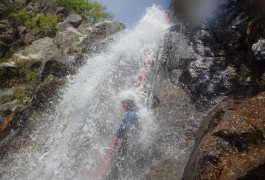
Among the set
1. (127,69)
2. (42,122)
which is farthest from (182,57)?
(42,122)

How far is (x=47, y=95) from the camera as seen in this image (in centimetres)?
1472

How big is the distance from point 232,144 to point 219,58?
7.49 metres

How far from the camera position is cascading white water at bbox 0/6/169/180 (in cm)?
1132

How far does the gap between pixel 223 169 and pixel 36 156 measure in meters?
8.28

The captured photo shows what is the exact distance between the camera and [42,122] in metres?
13.8

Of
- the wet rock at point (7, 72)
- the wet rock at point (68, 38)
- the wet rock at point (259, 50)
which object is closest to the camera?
the wet rock at point (259, 50)

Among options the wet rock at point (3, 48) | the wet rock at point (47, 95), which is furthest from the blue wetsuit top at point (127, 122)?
the wet rock at point (3, 48)

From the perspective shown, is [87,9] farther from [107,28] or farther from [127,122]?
[127,122]

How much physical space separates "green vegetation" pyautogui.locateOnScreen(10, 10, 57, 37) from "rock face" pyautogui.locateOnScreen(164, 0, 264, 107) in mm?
11378

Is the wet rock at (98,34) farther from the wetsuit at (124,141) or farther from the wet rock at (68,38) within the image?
the wetsuit at (124,141)

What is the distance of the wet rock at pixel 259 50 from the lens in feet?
35.2

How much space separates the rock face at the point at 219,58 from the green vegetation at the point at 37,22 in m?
11.4

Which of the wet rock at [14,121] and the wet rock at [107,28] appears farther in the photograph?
the wet rock at [107,28]

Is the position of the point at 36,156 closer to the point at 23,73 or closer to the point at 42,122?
the point at 42,122
